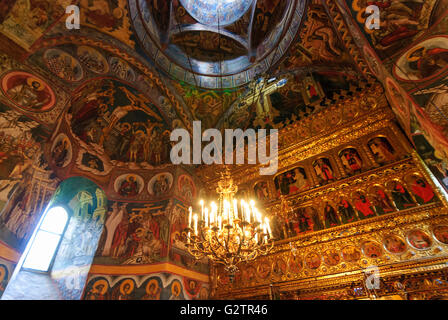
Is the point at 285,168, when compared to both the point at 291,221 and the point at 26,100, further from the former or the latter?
the point at 26,100

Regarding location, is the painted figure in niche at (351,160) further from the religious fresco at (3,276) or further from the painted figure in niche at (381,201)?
the religious fresco at (3,276)

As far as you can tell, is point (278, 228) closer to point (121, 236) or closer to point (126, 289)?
point (126, 289)

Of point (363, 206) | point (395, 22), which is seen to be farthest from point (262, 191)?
point (395, 22)

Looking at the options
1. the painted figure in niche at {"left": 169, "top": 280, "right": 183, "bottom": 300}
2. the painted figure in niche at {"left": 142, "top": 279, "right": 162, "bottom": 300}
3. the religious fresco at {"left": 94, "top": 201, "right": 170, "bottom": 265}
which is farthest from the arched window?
the painted figure in niche at {"left": 169, "top": 280, "right": 183, "bottom": 300}

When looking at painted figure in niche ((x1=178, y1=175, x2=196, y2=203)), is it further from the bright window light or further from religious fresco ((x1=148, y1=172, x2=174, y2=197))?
the bright window light

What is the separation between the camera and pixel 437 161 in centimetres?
451

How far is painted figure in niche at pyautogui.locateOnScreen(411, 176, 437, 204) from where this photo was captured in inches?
185

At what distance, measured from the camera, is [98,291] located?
557cm

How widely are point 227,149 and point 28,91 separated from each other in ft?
19.7

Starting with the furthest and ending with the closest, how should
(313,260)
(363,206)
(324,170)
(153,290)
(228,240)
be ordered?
(324,170) → (153,290) → (313,260) → (363,206) → (228,240)

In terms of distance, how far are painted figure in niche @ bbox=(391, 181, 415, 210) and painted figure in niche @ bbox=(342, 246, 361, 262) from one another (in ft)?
4.52

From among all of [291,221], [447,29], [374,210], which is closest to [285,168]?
[291,221]

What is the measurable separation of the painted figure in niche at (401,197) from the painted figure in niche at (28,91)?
853cm

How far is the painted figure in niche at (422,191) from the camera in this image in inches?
185
